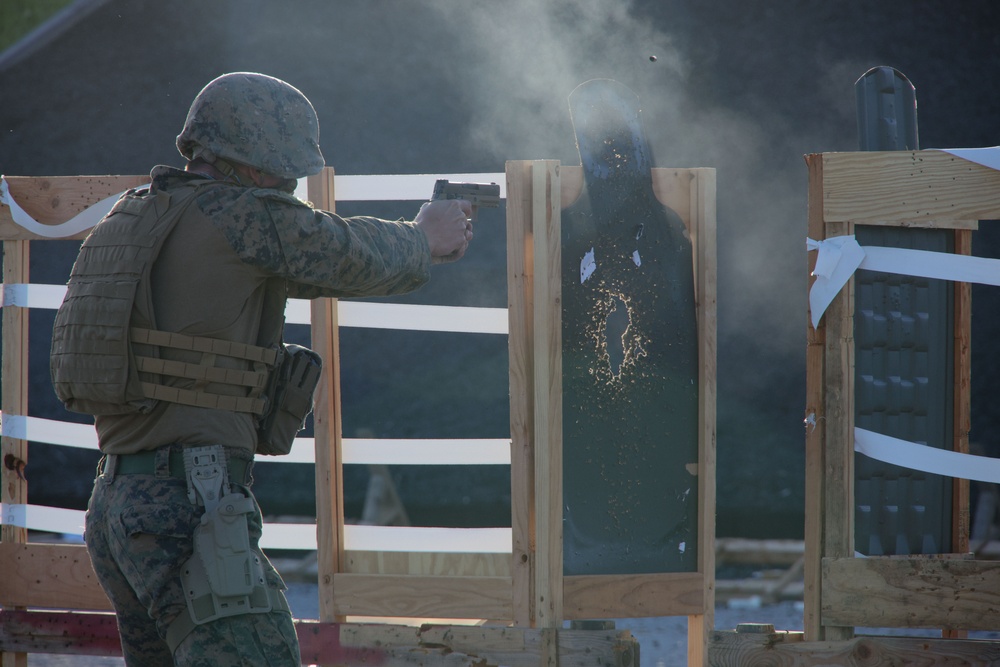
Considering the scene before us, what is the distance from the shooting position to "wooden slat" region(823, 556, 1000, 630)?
2854 millimetres

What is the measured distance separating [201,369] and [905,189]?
2100 mm

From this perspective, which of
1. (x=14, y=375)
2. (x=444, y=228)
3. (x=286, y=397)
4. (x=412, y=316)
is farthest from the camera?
(x=14, y=375)

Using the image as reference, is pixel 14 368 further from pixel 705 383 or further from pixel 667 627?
pixel 667 627

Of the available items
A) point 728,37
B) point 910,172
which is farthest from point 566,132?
point 910,172

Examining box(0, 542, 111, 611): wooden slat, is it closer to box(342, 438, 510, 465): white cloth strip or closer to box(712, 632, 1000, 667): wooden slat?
box(342, 438, 510, 465): white cloth strip

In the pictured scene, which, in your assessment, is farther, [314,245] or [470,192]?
[470,192]

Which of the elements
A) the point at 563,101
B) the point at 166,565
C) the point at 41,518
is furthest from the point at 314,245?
the point at 563,101

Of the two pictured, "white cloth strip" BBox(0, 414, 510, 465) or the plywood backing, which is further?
"white cloth strip" BBox(0, 414, 510, 465)

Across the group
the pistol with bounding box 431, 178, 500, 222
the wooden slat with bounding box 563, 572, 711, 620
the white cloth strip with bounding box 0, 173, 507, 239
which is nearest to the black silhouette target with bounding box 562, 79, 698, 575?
the wooden slat with bounding box 563, 572, 711, 620

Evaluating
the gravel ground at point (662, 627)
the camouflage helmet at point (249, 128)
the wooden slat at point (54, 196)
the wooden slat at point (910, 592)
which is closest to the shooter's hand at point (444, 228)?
the camouflage helmet at point (249, 128)

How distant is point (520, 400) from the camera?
3316 millimetres

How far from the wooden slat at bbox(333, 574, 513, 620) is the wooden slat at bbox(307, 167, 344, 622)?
51 mm

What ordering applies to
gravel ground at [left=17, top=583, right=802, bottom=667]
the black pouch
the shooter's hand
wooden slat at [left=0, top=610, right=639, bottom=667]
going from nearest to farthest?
the black pouch → the shooter's hand → wooden slat at [left=0, top=610, right=639, bottom=667] → gravel ground at [left=17, top=583, right=802, bottom=667]

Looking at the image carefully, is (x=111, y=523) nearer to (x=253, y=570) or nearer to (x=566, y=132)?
(x=253, y=570)
